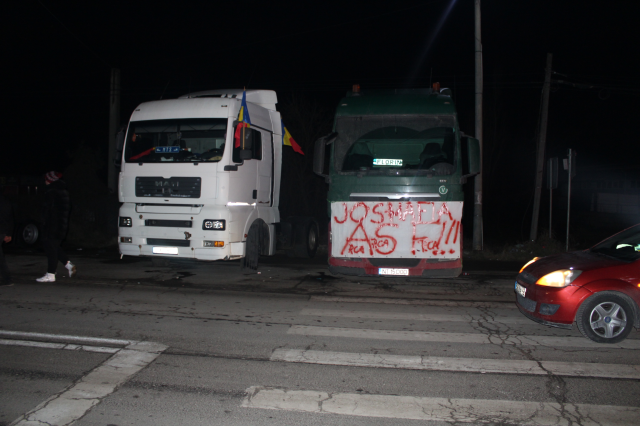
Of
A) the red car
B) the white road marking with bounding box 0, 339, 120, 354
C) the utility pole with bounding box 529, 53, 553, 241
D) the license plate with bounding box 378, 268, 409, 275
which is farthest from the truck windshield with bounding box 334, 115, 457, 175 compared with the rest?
the utility pole with bounding box 529, 53, 553, 241

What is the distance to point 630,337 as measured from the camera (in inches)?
238

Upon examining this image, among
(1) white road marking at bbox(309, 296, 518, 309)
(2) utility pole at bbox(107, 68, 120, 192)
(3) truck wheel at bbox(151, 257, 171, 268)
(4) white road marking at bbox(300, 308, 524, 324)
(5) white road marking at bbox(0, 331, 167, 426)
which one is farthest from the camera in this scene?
(2) utility pole at bbox(107, 68, 120, 192)

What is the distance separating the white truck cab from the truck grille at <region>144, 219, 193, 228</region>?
18 mm

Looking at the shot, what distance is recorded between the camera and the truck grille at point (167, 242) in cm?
931

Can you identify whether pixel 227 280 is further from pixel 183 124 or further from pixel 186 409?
pixel 186 409

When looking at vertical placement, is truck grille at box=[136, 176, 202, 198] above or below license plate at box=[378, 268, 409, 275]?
above

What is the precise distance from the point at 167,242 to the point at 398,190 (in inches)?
171

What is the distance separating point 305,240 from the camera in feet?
40.4

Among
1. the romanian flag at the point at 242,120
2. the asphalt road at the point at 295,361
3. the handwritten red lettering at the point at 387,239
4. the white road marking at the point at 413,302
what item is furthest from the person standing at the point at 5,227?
the handwritten red lettering at the point at 387,239

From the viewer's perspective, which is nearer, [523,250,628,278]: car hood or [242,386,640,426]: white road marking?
[242,386,640,426]: white road marking

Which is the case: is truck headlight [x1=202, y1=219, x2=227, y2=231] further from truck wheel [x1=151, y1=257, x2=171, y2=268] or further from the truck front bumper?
truck wheel [x1=151, y1=257, x2=171, y2=268]

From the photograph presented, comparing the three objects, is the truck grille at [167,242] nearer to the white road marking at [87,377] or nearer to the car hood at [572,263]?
the white road marking at [87,377]

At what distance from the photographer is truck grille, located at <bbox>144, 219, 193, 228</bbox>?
9305 mm

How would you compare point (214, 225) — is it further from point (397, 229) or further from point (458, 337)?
point (458, 337)
